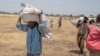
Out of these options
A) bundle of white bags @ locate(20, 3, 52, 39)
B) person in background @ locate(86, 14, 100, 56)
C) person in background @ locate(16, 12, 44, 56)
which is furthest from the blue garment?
person in background @ locate(86, 14, 100, 56)

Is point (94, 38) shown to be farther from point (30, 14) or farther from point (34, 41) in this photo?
point (30, 14)

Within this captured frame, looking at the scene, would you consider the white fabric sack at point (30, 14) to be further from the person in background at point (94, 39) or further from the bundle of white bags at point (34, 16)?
the person in background at point (94, 39)

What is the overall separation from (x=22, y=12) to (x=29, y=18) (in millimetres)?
244

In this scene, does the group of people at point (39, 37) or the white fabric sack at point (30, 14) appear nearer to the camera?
the group of people at point (39, 37)

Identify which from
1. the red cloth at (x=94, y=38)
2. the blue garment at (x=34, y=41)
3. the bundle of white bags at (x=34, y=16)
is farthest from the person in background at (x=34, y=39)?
the red cloth at (x=94, y=38)

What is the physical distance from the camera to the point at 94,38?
7.36m

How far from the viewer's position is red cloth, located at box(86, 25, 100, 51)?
7.30 metres

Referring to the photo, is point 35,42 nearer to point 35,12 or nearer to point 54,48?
point 35,12

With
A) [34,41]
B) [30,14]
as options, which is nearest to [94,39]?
[34,41]

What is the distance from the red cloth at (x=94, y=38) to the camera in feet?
→ 24.0

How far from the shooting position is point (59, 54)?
14.4m

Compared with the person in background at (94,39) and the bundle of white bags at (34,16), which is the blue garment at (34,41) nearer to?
the bundle of white bags at (34,16)

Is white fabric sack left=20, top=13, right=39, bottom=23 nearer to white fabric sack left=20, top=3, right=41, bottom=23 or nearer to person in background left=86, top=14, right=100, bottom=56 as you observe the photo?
white fabric sack left=20, top=3, right=41, bottom=23

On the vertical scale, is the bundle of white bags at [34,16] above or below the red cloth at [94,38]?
above
